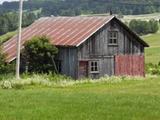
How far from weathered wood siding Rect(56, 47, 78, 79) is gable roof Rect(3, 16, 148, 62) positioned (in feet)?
2.10

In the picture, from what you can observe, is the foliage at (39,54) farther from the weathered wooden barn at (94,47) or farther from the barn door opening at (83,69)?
the barn door opening at (83,69)

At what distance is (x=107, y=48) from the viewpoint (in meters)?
42.6

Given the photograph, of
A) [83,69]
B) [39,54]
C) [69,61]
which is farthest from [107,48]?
[39,54]

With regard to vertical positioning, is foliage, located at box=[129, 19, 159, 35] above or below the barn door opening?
above

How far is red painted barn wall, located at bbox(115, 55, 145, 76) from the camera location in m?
43.2

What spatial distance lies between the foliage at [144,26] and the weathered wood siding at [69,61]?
9183 centimetres

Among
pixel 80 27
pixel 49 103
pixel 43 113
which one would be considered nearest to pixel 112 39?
pixel 80 27

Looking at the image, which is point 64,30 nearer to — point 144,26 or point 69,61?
point 69,61

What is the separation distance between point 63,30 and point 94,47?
11.9 feet

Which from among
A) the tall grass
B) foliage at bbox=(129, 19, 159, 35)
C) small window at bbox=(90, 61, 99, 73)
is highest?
foliage at bbox=(129, 19, 159, 35)

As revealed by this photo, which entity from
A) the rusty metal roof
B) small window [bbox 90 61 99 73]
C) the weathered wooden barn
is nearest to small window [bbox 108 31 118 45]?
the weathered wooden barn

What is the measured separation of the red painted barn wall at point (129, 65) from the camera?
4316 centimetres

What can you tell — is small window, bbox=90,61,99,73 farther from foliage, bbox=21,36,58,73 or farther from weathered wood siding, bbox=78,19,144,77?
foliage, bbox=21,36,58,73

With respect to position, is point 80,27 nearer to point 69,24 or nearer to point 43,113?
point 69,24
